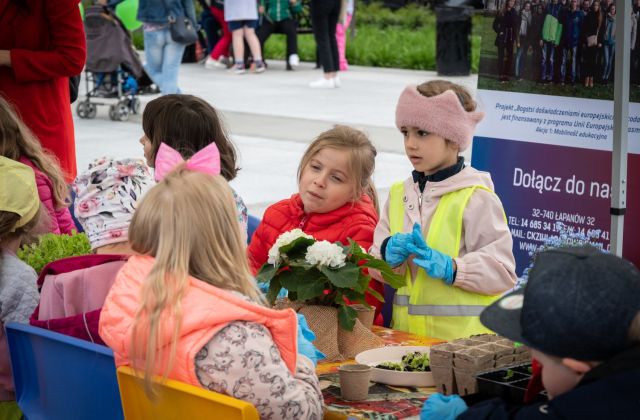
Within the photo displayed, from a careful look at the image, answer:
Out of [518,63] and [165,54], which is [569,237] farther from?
[165,54]

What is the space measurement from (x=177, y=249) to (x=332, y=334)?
0.78 metres

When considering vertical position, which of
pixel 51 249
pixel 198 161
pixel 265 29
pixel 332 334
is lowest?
pixel 265 29

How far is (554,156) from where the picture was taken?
17.7ft

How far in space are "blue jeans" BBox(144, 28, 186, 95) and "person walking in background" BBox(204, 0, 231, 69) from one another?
668 centimetres

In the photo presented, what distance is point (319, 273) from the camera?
330cm

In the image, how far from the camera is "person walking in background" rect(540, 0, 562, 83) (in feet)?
17.4

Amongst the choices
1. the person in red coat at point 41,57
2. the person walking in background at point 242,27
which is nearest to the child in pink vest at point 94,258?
the person in red coat at point 41,57

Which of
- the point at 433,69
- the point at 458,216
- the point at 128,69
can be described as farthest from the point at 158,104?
the point at 433,69

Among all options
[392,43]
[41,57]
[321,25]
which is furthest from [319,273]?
[392,43]

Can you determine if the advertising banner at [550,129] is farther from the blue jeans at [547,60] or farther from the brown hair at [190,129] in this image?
the brown hair at [190,129]

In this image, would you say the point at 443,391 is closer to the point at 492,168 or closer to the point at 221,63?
the point at 492,168

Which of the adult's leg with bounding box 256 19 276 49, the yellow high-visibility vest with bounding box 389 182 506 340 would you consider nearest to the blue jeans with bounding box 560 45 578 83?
the yellow high-visibility vest with bounding box 389 182 506 340

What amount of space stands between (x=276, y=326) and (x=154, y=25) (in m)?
10.9

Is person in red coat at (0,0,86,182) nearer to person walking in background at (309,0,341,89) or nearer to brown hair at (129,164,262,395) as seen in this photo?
brown hair at (129,164,262,395)
